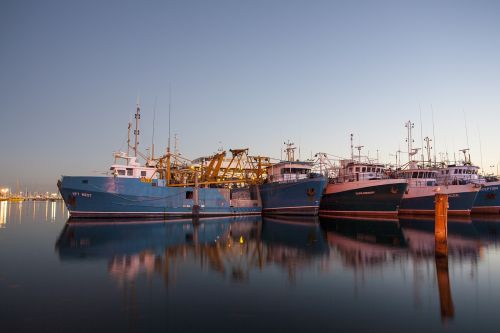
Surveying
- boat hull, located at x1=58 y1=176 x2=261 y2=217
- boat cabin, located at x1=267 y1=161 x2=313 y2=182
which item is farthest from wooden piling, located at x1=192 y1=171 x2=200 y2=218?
boat cabin, located at x1=267 y1=161 x2=313 y2=182

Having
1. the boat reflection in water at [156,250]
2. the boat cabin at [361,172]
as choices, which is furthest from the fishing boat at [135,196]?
the boat cabin at [361,172]

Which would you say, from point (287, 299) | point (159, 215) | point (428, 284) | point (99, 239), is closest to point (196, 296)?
point (287, 299)

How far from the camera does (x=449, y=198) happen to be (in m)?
41.4

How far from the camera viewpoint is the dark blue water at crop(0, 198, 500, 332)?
8102mm

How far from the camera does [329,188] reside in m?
44.4

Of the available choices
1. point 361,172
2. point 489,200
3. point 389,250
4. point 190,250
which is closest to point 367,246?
point 389,250

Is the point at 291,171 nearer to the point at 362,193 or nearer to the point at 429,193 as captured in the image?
the point at 362,193

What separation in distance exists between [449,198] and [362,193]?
12086 mm

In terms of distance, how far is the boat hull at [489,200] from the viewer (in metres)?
42.4

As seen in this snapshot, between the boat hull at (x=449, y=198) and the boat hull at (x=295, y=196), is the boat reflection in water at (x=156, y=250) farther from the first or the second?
the boat hull at (x=449, y=198)

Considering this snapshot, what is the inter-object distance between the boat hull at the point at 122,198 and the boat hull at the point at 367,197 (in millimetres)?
17671

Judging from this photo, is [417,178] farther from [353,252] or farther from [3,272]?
[3,272]

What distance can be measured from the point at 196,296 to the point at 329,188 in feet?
119

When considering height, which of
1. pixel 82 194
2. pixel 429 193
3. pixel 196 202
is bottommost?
pixel 196 202
